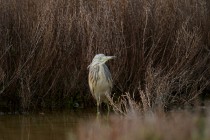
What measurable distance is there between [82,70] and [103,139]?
27.0 ft

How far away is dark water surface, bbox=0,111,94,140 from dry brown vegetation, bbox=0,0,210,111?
1.91 feet

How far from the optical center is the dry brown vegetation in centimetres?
1158

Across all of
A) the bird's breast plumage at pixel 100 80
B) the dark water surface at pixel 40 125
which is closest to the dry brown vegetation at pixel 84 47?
the dark water surface at pixel 40 125

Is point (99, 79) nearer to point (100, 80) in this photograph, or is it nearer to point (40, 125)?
point (100, 80)

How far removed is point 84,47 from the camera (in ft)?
39.2

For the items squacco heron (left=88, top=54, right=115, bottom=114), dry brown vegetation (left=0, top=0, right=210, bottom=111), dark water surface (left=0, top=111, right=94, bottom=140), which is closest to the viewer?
dark water surface (left=0, top=111, right=94, bottom=140)

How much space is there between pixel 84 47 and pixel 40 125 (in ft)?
7.17

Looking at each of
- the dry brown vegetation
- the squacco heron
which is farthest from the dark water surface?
the dry brown vegetation

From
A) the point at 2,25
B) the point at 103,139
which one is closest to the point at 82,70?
the point at 2,25

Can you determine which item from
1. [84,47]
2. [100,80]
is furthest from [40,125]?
[84,47]

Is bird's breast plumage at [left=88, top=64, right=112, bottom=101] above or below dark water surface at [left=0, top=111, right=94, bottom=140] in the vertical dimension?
above

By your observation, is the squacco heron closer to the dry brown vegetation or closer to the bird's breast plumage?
the bird's breast plumage

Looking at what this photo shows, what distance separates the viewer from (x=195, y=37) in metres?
12.1

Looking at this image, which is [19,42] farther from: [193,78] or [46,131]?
[193,78]
